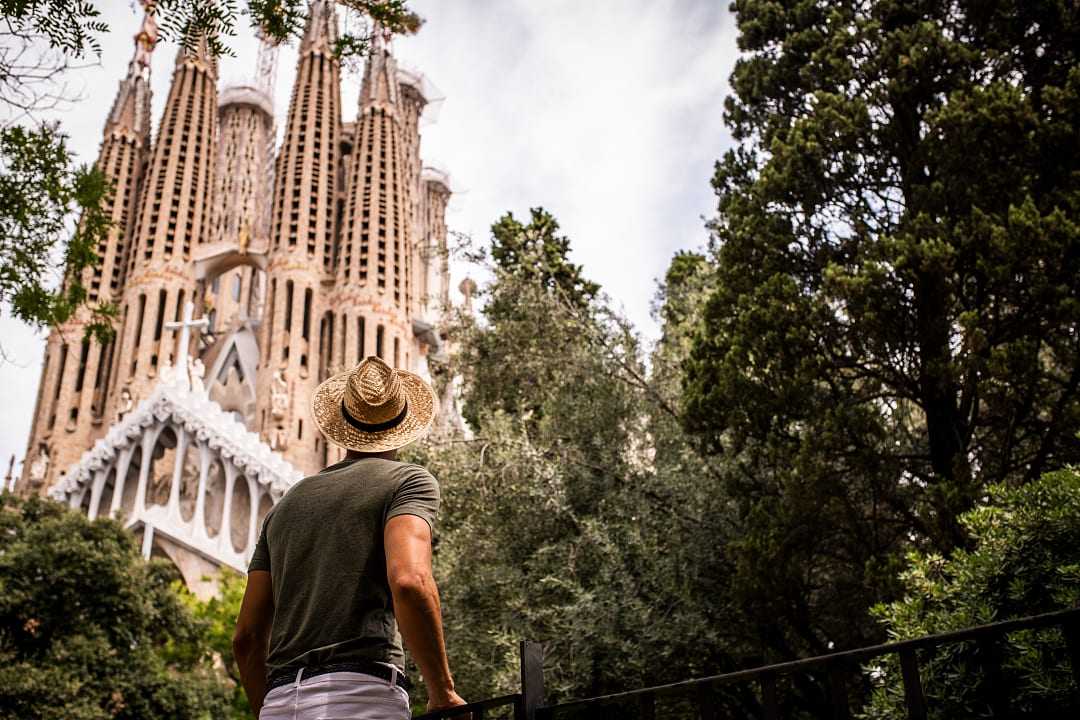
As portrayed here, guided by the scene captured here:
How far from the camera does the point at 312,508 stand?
2.33 m

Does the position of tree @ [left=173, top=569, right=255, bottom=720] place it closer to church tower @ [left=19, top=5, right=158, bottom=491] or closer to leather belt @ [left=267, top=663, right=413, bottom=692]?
leather belt @ [left=267, top=663, right=413, bottom=692]

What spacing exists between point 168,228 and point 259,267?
4.08 m

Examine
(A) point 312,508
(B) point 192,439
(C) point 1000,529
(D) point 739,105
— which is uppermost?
(B) point 192,439

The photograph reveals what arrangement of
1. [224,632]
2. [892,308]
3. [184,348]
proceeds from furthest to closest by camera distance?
1. [184,348]
2. [224,632]
3. [892,308]

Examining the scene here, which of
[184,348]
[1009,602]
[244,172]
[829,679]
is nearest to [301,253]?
[184,348]

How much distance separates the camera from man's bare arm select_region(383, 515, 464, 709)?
2105mm

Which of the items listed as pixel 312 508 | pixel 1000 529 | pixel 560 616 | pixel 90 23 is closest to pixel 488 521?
pixel 560 616

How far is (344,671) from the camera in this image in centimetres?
212

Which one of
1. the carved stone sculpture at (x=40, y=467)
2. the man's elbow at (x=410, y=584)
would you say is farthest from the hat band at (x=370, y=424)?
the carved stone sculpture at (x=40, y=467)

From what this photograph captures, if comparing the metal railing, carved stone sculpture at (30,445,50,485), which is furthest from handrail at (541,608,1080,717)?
carved stone sculpture at (30,445,50,485)

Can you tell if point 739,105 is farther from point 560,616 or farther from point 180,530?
point 180,530

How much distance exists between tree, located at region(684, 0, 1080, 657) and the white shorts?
18.7 ft

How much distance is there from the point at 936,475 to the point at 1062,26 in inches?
157

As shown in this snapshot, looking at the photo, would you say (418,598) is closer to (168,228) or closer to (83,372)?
(83,372)
